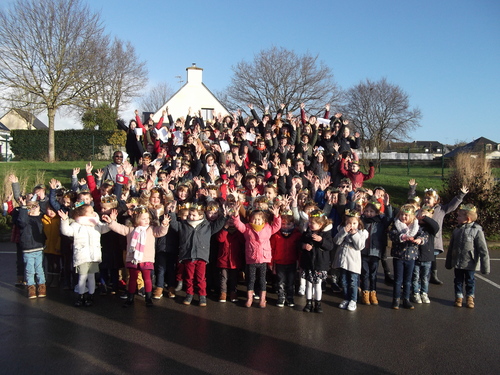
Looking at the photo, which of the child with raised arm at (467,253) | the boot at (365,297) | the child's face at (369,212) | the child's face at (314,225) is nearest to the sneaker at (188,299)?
the child's face at (314,225)

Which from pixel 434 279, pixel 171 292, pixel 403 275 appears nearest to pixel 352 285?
pixel 403 275

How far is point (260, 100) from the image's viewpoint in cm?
4044

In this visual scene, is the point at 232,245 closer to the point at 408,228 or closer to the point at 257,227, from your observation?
the point at 257,227

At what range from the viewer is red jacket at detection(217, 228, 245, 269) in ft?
20.7

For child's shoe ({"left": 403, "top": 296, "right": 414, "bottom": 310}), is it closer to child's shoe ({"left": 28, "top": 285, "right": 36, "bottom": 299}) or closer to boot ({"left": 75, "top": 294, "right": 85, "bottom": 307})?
boot ({"left": 75, "top": 294, "right": 85, "bottom": 307})

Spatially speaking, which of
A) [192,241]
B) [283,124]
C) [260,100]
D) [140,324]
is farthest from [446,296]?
[260,100]

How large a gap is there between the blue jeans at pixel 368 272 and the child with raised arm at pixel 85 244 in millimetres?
3724

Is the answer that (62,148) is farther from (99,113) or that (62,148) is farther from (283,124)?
(283,124)

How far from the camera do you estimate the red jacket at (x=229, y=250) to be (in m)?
A: 6.32

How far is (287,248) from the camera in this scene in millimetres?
6160

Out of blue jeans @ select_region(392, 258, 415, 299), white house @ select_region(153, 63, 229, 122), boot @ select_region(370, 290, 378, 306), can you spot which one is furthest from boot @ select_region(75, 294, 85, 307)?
white house @ select_region(153, 63, 229, 122)

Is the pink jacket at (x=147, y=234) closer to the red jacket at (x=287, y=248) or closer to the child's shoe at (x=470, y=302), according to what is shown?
the red jacket at (x=287, y=248)

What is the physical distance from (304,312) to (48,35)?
25199 mm

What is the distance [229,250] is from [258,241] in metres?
0.52
